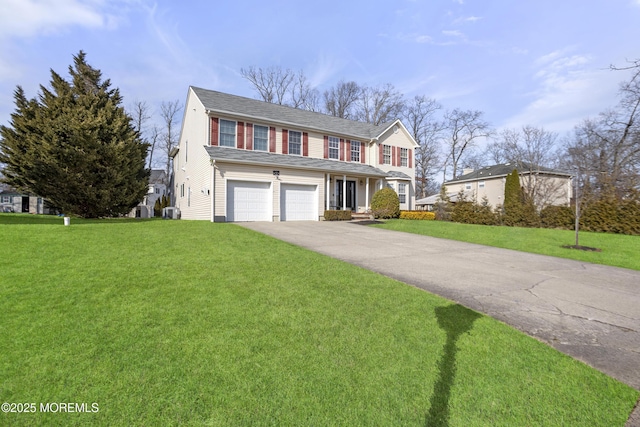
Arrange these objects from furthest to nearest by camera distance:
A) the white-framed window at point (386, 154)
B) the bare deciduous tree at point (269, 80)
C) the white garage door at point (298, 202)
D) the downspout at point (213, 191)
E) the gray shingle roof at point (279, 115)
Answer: the bare deciduous tree at point (269, 80)
the white-framed window at point (386, 154)
the white garage door at point (298, 202)
the gray shingle roof at point (279, 115)
the downspout at point (213, 191)

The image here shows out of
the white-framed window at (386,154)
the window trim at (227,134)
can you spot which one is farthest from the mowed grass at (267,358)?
the white-framed window at (386,154)

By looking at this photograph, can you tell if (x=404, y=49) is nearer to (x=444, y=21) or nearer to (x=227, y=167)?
(x=444, y=21)

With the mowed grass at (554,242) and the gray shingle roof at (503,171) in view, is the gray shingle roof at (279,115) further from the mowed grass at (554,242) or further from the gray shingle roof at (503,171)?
the gray shingle roof at (503,171)

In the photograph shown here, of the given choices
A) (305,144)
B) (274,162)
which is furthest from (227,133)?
(305,144)

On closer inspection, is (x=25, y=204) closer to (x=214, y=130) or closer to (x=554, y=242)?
(x=214, y=130)

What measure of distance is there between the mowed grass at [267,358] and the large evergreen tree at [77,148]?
12.9m

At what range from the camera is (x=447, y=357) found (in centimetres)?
263

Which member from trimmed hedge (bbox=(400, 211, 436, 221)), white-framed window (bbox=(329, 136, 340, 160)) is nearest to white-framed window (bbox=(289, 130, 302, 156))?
white-framed window (bbox=(329, 136, 340, 160))

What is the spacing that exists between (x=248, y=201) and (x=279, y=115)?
21.4ft

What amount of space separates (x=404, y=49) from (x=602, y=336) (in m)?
14.3

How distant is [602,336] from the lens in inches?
124

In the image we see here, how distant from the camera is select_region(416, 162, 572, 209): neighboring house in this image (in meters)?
20.5

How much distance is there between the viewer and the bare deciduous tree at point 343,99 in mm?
36531

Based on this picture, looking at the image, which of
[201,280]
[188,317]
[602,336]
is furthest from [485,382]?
[201,280]
